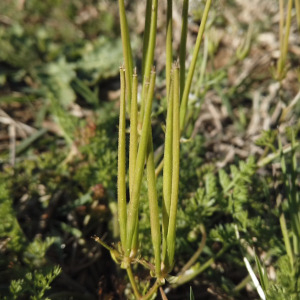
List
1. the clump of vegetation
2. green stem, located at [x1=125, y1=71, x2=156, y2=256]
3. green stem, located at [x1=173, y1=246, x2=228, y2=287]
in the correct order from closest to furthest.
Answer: green stem, located at [x1=125, y1=71, x2=156, y2=256], the clump of vegetation, green stem, located at [x1=173, y1=246, x2=228, y2=287]

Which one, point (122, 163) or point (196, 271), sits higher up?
point (122, 163)

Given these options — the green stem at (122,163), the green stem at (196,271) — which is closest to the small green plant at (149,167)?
the green stem at (122,163)

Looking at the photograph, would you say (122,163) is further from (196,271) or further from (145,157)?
(196,271)

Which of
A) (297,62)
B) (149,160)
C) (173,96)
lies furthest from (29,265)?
(297,62)

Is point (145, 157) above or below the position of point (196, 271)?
above

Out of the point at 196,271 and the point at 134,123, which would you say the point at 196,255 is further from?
the point at 134,123

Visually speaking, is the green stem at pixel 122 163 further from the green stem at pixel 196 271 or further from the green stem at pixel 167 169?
the green stem at pixel 196 271

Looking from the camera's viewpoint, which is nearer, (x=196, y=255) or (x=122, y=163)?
(x=122, y=163)

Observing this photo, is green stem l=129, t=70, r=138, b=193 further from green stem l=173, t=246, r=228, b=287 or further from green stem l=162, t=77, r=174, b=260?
green stem l=173, t=246, r=228, b=287

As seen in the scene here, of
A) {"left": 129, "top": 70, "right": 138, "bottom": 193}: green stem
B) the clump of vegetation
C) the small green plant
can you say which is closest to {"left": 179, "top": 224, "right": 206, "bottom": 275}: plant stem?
the clump of vegetation

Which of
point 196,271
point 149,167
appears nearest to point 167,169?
point 149,167

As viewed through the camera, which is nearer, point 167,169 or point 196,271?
point 167,169

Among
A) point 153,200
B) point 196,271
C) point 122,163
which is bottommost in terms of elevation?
point 196,271
